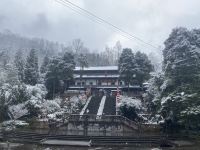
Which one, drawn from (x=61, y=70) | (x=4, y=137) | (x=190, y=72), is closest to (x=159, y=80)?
(x=190, y=72)

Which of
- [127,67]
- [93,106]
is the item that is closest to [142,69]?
[127,67]

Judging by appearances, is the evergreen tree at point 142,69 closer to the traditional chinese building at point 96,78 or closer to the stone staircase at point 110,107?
the stone staircase at point 110,107

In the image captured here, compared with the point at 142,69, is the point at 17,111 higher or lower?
lower

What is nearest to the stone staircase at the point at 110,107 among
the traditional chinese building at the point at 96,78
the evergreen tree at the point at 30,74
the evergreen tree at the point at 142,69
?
the evergreen tree at the point at 142,69

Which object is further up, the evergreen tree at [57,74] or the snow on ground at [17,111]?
the evergreen tree at [57,74]

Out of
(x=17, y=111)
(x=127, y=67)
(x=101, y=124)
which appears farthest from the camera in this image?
(x=127, y=67)

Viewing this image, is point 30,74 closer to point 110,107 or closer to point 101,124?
point 110,107

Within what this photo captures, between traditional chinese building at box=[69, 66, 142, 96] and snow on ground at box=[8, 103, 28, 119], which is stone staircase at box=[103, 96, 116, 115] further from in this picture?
traditional chinese building at box=[69, 66, 142, 96]

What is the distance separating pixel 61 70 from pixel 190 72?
28.8m

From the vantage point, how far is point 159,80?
35031 millimetres

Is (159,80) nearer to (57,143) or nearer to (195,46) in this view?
(195,46)

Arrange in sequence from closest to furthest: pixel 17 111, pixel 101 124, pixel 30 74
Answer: pixel 101 124 < pixel 17 111 < pixel 30 74

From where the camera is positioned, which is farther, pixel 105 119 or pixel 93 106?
pixel 93 106

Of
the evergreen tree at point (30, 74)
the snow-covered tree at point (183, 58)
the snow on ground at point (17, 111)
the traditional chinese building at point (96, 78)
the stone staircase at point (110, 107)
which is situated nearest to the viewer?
A: the snow-covered tree at point (183, 58)
